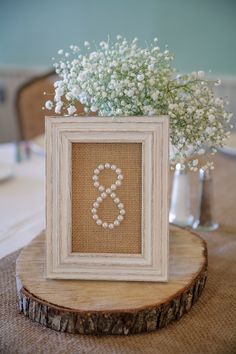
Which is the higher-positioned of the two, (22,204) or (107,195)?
(107,195)

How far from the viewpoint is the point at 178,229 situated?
100 centimetres

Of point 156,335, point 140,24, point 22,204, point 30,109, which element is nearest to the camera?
point 156,335

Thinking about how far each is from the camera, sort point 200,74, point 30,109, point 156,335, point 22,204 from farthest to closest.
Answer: point 30,109 < point 22,204 < point 200,74 < point 156,335

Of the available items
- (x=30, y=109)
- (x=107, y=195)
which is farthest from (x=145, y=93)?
(x=30, y=109)

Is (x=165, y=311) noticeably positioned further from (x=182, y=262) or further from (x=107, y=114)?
(x=107, y=114)

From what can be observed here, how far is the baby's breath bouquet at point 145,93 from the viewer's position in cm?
79

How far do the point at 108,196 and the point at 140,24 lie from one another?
2.58 metres

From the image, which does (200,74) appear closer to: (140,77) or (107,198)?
(140,77)

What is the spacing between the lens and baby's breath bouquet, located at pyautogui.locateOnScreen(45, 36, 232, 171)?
79cm

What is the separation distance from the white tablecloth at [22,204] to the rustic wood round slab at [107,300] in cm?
26

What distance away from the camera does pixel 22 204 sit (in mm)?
1312

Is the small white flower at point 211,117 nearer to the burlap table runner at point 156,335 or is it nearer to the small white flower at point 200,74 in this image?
the small white flower at point 200,74

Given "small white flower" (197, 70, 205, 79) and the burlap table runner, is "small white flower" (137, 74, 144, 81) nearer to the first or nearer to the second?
"small white flower" (197, 70, 205, 79)

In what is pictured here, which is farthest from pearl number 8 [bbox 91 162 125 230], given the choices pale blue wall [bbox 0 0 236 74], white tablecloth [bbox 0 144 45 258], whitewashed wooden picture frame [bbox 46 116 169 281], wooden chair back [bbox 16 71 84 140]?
pale blue wall [bbox 0 0 236 74]
